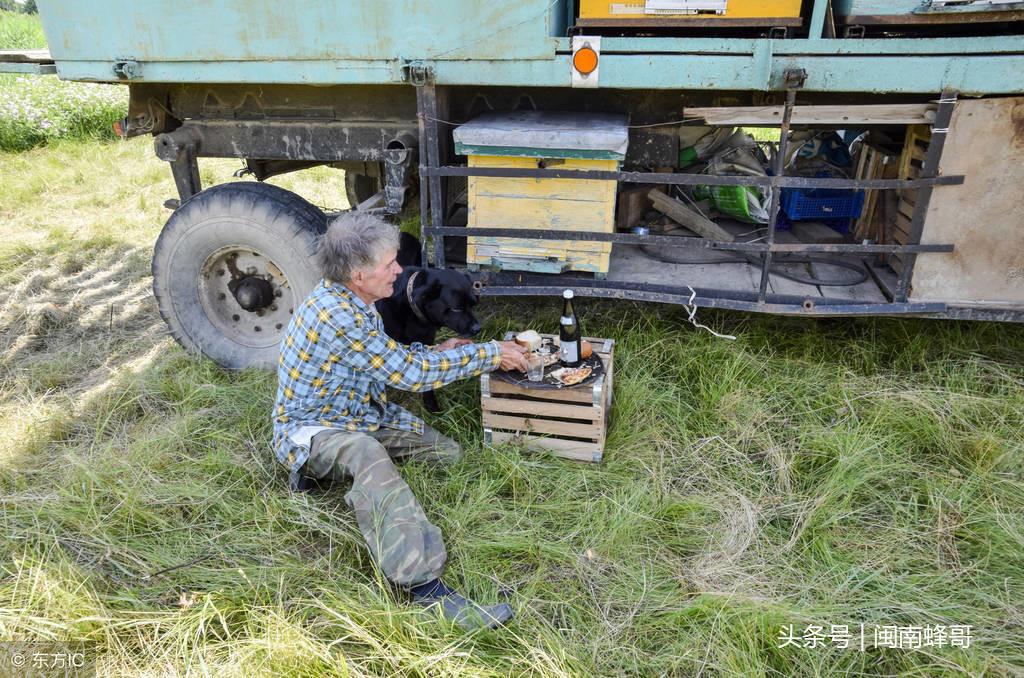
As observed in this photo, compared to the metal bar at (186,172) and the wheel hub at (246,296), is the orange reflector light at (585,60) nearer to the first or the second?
the wheel hub at (246,296)

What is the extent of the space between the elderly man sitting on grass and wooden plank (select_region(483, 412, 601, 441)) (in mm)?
252

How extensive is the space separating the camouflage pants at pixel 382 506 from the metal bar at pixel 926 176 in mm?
2541

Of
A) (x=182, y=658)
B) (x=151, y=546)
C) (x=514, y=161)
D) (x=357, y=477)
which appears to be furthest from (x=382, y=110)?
(x=182, y=658)

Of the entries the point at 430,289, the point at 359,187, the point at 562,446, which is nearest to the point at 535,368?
the point at 562,446

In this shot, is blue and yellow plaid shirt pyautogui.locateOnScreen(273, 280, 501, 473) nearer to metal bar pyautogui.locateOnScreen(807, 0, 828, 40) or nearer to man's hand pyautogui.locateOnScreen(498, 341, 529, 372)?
man's hand pyautogui.locateOnScreen(498, 341, 529, 372)

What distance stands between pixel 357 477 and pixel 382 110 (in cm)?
A: 214

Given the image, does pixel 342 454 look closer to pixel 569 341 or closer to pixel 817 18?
pixel 569 341

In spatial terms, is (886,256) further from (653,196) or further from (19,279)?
(19,279)

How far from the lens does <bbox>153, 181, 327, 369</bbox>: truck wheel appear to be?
397 centimetres

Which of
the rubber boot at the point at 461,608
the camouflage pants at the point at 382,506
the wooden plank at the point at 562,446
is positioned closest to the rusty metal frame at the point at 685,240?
the wooden plank at the point at 562,446

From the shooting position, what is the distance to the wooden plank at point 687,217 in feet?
14.2

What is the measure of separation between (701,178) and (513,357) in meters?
1.24

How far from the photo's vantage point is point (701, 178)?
3.35 metres

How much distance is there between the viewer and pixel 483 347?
3.19 metres
